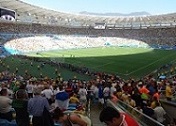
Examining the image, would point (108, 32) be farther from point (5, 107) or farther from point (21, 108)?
point (5, 107)

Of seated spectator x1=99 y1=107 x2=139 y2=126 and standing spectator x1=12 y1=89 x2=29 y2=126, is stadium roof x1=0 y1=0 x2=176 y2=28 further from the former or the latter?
seated spectator x1=99 y1=107 x2=139 y2=126

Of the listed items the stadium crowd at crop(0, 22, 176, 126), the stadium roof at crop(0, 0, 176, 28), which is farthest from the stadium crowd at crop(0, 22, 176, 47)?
the stadium crowd at crop(0, 22, 176, 126)

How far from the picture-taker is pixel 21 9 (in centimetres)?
10925

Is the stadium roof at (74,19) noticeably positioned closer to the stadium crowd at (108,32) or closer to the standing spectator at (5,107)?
the stadium crowd at (108,32)

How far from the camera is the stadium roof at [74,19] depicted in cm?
10816

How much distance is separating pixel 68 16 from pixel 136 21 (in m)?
23.3

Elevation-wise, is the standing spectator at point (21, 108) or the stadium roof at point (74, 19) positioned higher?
the standing spectator at point (21, 108)

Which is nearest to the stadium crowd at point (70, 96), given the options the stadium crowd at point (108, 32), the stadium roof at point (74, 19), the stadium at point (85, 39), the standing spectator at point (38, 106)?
the standing spectator at point (38, 106)

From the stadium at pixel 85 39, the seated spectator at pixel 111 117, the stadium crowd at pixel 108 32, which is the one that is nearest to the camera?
the seated spectator at pixel 111 117

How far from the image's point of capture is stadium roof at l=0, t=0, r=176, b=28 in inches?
4258

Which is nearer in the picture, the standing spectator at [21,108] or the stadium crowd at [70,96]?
the stadium crowd at [70,96]

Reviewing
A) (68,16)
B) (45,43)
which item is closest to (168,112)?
(45,43)

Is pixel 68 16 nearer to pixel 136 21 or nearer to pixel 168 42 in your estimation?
pixel 136 21

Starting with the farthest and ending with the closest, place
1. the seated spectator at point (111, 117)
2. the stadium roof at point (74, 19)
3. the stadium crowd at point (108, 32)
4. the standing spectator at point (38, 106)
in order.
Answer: the stadium roof at point (74, 19)
the stadium crowd at point (108, 32)
the standing spectator at point (38, 106)
the seated spectator at point (111, 117)
